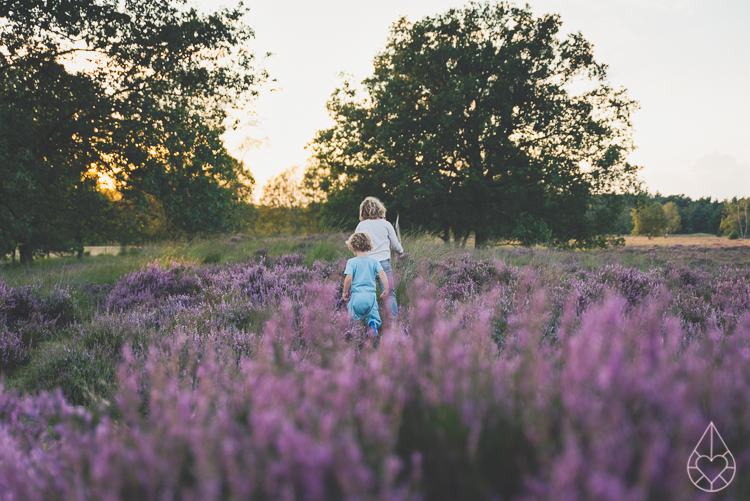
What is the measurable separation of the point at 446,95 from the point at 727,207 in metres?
90.2

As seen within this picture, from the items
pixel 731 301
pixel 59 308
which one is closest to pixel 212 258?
pixel 59 308

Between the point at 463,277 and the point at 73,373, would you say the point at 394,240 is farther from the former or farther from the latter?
the point at 73,373

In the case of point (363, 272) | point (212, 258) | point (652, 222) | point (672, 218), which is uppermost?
point (672, 218)

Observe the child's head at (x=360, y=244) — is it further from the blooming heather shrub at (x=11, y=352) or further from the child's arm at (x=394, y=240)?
the blooming heather shrub at (x=11, y=352)

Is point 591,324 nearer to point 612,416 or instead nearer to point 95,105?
point 612,416

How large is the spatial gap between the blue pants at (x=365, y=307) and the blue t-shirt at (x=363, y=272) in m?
0.08

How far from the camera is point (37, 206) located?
11.1m

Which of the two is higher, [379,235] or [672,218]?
[672,218]

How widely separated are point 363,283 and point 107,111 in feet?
33.8

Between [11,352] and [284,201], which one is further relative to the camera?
[284,201]

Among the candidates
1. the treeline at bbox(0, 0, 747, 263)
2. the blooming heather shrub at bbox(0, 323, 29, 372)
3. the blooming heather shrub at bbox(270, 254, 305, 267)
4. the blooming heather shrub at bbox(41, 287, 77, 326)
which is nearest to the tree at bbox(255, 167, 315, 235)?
the treeline at bbox(0, 0, 747, 263)

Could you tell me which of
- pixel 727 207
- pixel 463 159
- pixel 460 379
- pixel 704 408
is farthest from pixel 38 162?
pixel 727 207

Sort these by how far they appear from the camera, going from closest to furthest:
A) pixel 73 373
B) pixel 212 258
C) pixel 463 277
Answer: pixel 73 373 < pixel 463 277 < pixel 212 258

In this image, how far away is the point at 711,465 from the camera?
110 cm
